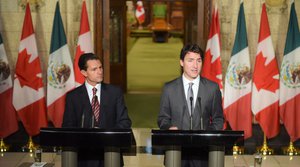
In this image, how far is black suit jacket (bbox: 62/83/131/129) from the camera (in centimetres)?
376

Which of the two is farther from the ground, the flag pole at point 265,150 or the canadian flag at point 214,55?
the canadian flag at point 214,55

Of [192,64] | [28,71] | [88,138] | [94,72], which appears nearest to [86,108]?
[94,72]

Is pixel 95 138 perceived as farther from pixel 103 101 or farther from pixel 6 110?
pixel 6 110

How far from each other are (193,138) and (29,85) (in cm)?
448

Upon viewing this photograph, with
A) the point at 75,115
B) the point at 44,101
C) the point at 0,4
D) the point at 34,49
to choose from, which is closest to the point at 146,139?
the point at 44,101

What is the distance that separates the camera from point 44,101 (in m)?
7.27

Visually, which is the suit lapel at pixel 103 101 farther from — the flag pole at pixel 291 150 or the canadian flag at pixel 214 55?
the flag pole at pixel 291 150

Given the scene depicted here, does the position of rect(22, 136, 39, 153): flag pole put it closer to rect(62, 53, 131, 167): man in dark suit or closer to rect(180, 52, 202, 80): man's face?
rect(62, 53, 131, 167): man in dark suit

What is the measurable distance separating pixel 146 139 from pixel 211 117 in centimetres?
435

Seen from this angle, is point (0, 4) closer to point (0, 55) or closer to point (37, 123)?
point (0, 55)

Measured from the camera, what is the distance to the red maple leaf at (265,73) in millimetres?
7016

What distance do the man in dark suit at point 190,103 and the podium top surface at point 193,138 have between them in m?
0.43

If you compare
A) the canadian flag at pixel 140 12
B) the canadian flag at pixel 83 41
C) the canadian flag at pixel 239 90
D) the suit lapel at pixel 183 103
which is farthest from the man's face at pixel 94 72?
the canadian flag at pixel 140 12

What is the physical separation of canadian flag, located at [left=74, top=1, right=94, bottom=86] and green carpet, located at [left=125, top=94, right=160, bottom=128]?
6.78 feet
